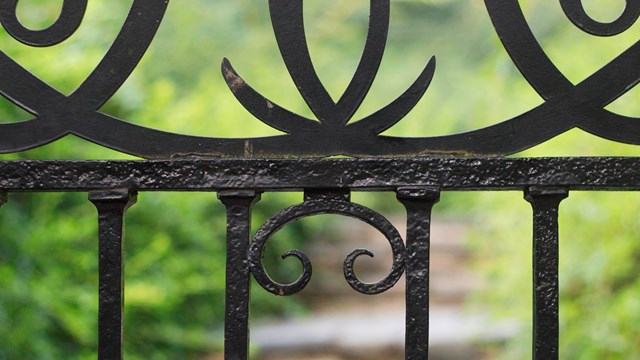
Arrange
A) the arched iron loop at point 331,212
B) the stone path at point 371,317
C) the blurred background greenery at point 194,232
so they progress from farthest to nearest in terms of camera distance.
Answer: the stone path at point 371,317
the blurred background greenery at point 194,232
the arched iron loop at point 331,212

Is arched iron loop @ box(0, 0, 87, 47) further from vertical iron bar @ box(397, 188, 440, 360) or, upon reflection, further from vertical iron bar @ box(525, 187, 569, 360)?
vertical iron bar @ box(525, 187, 569, 360)

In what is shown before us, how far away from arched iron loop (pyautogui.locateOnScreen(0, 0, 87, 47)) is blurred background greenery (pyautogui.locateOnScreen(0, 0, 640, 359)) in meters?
1.18

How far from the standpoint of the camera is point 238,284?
2.47 ft

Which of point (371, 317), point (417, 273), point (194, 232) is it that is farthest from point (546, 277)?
point (371, 317)

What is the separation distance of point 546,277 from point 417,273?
0.13m

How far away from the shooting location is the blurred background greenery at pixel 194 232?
212 cm

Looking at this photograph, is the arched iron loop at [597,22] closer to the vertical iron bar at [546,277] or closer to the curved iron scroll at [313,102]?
the curved iron scroll at [313,102]

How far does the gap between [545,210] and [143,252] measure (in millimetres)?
1982

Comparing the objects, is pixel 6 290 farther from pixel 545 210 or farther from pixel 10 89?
pixel 545 210

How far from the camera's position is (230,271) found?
0.75 metres

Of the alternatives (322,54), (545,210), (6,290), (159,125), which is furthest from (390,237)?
(322,54)

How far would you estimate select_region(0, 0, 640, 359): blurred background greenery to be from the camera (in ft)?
6.97

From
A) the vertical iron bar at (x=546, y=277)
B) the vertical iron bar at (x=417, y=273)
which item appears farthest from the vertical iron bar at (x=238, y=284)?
the vertical iron bar at (x=546, y=277)

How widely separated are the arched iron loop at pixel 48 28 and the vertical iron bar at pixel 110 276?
16 cm
